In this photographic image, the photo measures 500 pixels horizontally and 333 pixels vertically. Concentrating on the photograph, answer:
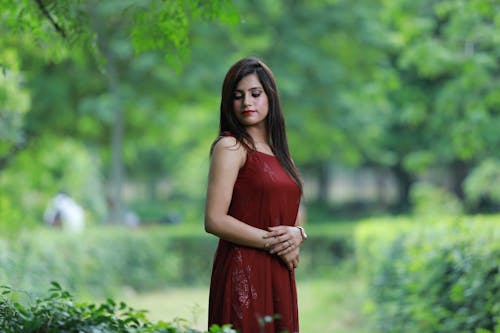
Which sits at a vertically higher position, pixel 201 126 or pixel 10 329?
pixel 201 126

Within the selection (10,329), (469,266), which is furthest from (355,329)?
(10,329)

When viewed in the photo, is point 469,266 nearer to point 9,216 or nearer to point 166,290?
point 9,216

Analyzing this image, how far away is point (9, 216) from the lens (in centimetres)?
1002

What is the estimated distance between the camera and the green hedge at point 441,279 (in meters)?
6.91

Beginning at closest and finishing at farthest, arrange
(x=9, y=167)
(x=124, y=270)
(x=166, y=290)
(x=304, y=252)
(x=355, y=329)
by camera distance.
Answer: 1. (x=355, y=329)
2. (x=9, y=167)
3. (x=124, y=270)
4. (x=166, y=290)
5. (x=304, y=252)

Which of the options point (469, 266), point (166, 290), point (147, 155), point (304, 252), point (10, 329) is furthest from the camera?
point (147, 155)

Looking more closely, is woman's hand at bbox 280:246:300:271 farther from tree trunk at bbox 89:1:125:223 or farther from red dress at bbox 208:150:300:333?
tree trunk at bbox 89:1:125:223

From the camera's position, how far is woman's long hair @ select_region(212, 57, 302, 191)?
13.3 feet

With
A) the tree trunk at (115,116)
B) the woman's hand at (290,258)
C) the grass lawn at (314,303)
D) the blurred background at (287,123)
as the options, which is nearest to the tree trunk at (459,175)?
the blurred background at (287,123)

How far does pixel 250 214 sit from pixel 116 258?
12.2 metres

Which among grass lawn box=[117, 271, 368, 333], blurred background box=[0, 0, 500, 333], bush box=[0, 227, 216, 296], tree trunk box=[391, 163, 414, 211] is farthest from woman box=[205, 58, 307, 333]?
tree trunk box=[391, 163, 414, 211]

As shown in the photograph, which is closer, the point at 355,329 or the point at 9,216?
the point at 9,216

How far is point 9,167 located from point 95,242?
6.90ft

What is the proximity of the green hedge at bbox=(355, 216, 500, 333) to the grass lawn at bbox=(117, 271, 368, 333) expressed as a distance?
1.13 meters
